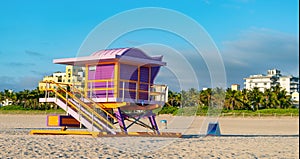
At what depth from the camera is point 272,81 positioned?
148375 millimetres

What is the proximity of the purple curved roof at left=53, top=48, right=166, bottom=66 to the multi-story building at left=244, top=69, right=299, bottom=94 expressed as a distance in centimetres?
13340

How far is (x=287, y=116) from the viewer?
54.2 metres

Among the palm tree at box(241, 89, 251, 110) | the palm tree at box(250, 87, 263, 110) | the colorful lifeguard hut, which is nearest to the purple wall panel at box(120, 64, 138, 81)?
the colorful lifeguard hut

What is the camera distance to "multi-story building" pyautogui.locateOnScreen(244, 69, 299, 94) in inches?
5842

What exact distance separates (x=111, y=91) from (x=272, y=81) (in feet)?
449

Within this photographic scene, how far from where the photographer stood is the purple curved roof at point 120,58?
1755cm

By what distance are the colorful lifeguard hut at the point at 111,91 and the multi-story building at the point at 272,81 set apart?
133 m

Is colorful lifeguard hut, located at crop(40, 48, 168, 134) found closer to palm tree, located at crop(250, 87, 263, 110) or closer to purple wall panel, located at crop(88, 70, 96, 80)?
purple wall panel, located at crop(88, 70, 96, 80)

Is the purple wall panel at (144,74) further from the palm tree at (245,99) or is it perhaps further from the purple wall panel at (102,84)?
the palm tree at (245,99)

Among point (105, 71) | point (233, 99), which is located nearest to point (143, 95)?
point (105, 71)

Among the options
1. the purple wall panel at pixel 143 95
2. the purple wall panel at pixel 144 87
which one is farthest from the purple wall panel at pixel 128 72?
the purple wall panel at pixel 143 95

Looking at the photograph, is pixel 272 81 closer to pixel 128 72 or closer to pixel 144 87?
pixel 144 87

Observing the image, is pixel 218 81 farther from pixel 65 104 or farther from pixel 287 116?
pixel 287 116

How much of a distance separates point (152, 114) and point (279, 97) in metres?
66.4
